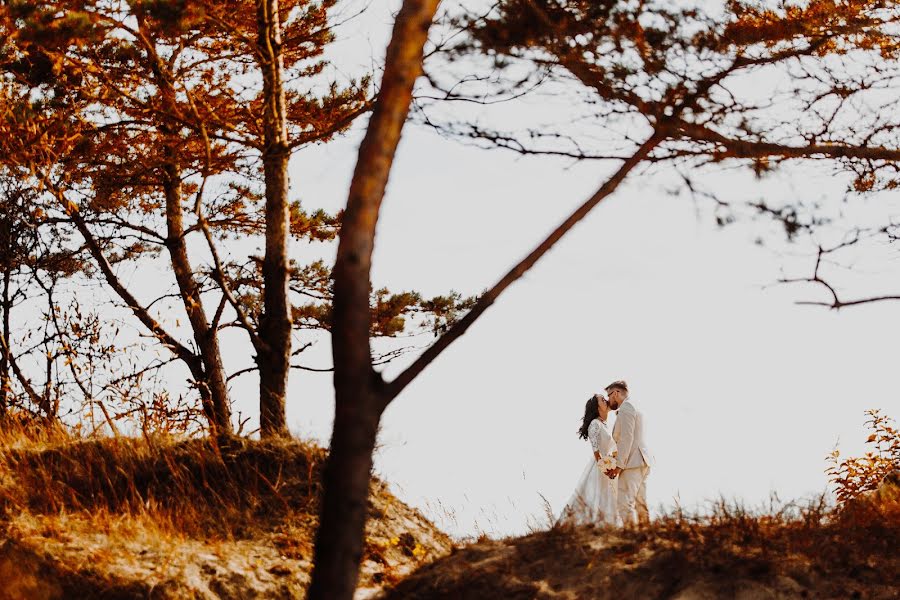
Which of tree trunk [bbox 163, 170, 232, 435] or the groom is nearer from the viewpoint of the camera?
the groom

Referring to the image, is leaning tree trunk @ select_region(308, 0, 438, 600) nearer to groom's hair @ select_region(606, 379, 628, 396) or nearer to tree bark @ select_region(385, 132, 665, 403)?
tree bark @ select_region(385, 132, 665, 403)

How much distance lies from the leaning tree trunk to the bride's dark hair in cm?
659

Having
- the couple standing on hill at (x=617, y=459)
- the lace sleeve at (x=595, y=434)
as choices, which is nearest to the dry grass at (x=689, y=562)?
the couple standing on hill at (x=617, y=459)

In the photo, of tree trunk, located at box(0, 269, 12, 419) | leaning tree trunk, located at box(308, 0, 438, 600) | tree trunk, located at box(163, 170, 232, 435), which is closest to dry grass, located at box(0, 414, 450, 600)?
leaning tree trunk, located at box(308, 0, 438, 600)

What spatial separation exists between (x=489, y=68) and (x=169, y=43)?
679 cm

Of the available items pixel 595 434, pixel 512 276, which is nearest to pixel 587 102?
pixel 512 276

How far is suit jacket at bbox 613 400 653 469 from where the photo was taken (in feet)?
32.5

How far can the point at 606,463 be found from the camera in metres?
10.1

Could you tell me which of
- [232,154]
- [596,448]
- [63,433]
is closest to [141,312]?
[232,154]

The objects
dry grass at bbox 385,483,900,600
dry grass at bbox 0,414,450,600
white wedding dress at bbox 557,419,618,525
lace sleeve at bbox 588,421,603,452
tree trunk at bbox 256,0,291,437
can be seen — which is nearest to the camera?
dry grass at bbox 385,483,900,600

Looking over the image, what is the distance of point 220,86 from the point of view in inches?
449

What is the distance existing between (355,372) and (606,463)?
6.25 meters

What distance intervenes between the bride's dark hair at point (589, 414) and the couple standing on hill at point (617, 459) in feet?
0.22

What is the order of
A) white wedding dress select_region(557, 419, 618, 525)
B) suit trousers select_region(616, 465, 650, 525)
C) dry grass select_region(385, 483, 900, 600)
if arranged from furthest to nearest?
white wedding dress select_region(557, 419, 618, 525)
suit trousers select_region(616, 465, 650, 525)
dry grass select_region(385, 483, 900, 600)
